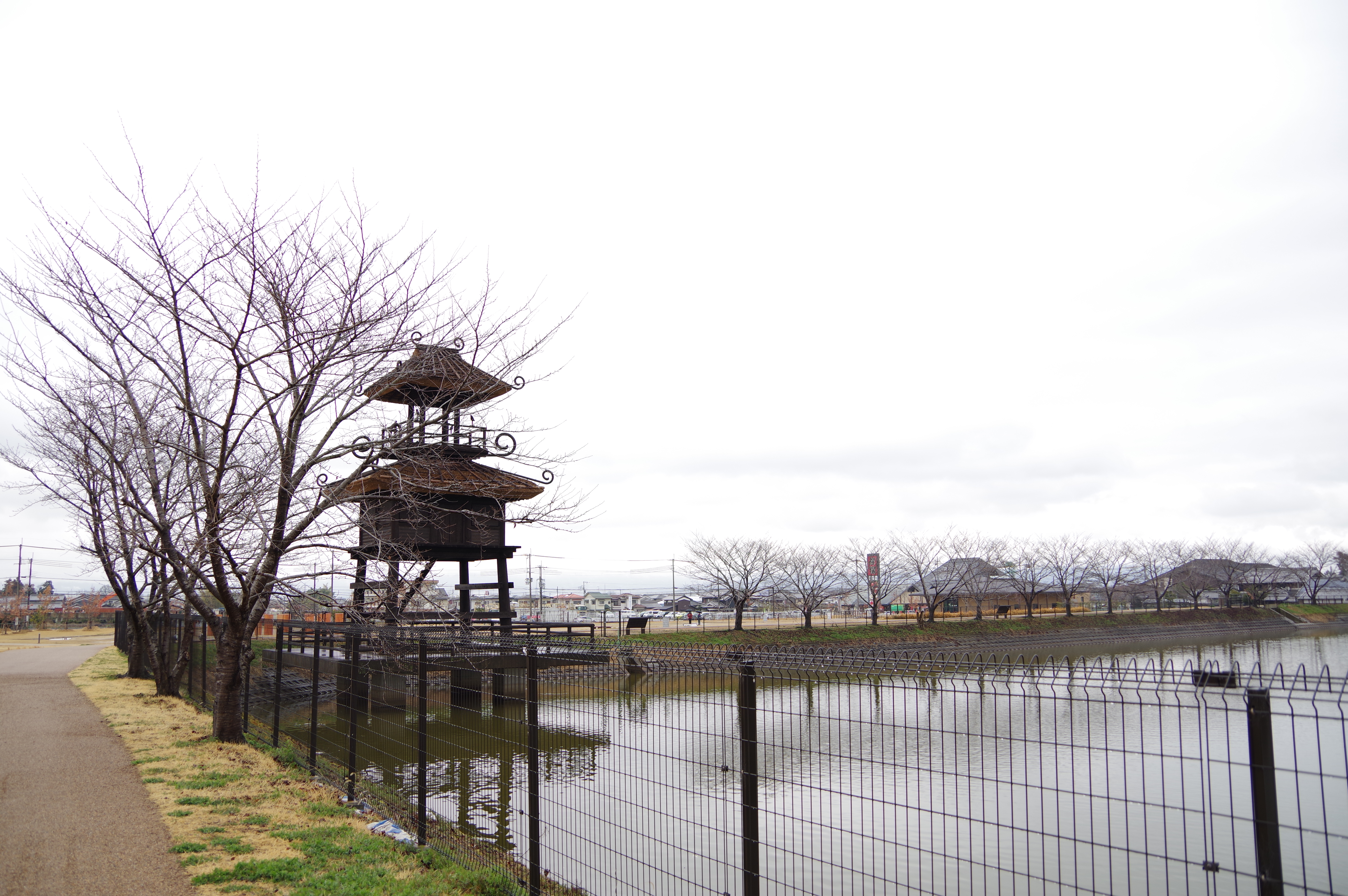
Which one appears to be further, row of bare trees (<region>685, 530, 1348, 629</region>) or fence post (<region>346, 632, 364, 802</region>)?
row of bare trees (<region>685, 530, 1348, 629</region>)

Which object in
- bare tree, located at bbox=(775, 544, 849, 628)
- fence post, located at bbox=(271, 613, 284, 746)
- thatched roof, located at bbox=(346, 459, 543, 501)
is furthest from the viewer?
bare tree, located at bbox=(775, 544, 849, 628)

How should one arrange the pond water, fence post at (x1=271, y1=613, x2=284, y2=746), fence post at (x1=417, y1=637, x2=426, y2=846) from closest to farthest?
1. the pond water
2. fence post at (x1=417, y1=637, x2=426, y2=846)
3. fence post at (x1=271, y1=613, x2=284, y2=746)

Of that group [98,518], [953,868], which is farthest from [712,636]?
[953,868]

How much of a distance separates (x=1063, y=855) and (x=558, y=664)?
5779 mm

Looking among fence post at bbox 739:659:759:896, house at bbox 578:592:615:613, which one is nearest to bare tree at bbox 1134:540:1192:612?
house at bbox 578:592:615:613

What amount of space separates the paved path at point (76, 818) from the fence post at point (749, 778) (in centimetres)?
393

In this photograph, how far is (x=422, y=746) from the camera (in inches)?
262

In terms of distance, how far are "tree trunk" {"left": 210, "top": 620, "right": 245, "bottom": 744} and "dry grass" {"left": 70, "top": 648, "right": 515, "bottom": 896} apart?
0.32m

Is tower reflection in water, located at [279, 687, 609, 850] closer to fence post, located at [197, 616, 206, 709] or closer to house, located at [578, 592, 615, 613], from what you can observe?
fence post, located at [197, 616, 206, 709]

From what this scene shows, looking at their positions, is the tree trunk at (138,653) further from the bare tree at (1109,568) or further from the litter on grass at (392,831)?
the bare tree at (1109,568)

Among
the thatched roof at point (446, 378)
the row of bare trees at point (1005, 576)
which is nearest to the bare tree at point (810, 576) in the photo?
the row of bare trees at point (1005, 576)

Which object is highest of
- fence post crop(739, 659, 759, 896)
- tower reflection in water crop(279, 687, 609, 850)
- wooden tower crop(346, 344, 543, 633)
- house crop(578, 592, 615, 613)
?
wooden tower crop(346, 344, 543, 633)

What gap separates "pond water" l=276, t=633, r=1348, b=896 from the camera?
4.61 metres

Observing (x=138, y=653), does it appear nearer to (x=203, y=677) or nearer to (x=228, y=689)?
(x=203, y=677)
